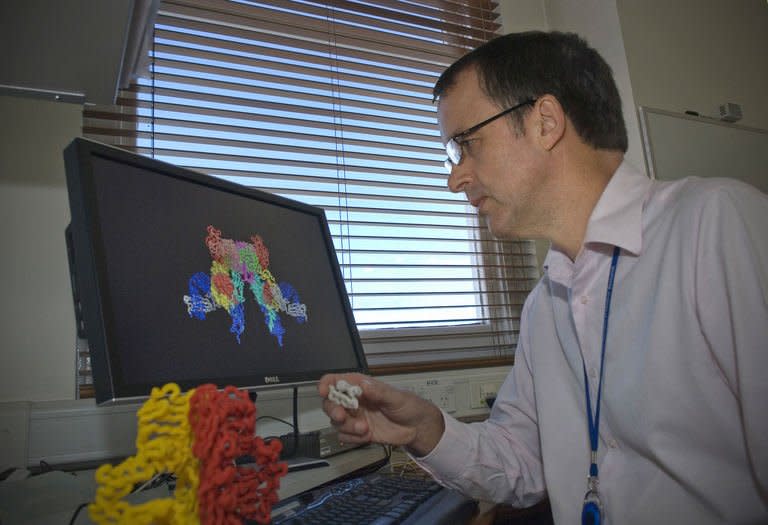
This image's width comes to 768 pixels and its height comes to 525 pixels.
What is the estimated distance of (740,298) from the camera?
716 mm

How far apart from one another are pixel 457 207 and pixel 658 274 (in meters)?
1.18

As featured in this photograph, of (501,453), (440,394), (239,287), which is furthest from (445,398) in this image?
(239,287)

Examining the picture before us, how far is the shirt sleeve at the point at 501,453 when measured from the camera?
3.02ft

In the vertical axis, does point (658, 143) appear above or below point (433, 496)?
above

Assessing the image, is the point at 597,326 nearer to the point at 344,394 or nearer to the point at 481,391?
the point at 344,394

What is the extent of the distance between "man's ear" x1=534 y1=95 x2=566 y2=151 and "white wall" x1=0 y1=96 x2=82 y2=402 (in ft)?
3.53

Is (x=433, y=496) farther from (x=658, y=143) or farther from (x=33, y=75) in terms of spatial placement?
(x=658, y=143)

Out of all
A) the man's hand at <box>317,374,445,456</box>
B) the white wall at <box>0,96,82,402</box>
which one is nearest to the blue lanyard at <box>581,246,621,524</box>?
the man's hand at <box>317,374,445,456</box>

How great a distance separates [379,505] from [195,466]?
406 mm

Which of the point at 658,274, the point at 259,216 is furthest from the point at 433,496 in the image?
the point at 259,216

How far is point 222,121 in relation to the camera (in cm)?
167

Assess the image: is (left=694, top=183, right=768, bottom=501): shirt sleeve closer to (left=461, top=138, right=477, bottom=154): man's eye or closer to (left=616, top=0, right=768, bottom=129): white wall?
(left=461, top=138, right=477, bottom=154): man's eye

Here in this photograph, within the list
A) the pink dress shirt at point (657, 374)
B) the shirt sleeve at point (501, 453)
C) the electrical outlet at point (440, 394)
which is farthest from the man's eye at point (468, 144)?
the electrical outlet at point (440, 394)

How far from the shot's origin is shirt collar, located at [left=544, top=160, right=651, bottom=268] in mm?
879
